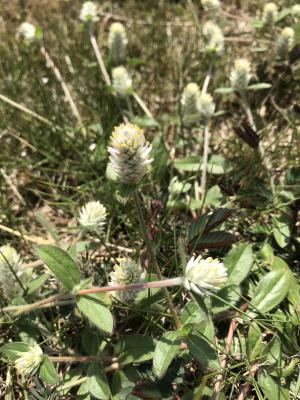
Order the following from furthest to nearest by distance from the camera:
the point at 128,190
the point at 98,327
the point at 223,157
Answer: the point at 223,157, the point at 98,327, the point at 128,190

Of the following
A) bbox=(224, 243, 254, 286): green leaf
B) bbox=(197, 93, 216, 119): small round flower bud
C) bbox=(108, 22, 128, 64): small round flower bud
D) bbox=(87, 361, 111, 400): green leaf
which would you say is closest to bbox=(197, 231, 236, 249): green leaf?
bbox=(224, 243, 254, 286): green leaf

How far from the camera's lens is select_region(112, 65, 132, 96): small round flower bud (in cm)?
264

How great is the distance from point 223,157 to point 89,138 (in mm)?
736

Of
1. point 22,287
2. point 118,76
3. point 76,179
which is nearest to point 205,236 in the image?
point 22,287

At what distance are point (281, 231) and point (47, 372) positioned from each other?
1120mm

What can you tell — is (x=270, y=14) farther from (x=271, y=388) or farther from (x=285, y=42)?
(x=271, y=388)

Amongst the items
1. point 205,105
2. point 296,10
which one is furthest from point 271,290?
point 296,10

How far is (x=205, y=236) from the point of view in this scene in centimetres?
186

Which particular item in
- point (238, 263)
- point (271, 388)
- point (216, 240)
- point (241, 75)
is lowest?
point (271, 388)

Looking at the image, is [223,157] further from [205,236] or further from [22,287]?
[22,287]

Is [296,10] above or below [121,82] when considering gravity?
above

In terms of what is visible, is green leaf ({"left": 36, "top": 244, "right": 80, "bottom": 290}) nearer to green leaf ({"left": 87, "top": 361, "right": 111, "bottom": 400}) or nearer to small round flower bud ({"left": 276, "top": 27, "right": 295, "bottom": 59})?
green leaf ({"left": 87, "top": 361, "right": 111, "bottom": 400})

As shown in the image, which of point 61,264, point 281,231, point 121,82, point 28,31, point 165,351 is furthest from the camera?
point 28,31

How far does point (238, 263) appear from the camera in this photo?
1896 mm
